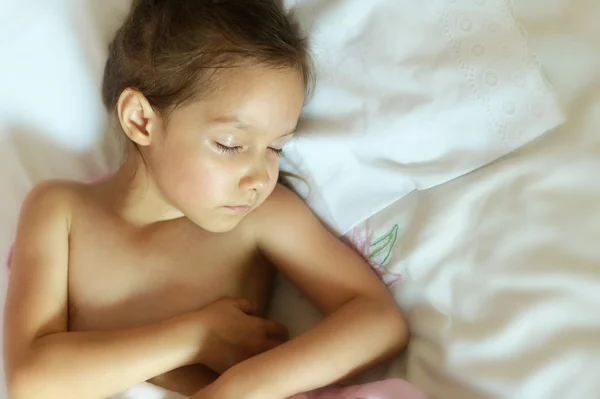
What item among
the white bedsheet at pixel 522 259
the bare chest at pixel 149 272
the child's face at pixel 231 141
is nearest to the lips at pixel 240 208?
the child's face at pixel 231 141

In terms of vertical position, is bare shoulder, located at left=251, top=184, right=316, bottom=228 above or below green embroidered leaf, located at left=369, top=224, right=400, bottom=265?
above

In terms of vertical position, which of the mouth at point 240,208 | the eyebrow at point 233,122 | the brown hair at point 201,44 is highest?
the brown hair at point 201,44

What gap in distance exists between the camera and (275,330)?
1044 millimetres

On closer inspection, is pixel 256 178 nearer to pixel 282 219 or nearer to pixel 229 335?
pixel 282 219

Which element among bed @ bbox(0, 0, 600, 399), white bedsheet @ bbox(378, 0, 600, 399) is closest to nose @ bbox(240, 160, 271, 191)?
bed @ bbox(0, 0, 600, 399)

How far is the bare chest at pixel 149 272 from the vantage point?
1.02 m

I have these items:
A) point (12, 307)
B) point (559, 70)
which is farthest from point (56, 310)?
point (559, 70)

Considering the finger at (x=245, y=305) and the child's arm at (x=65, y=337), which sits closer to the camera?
the child's arm at (x=65, y=337)

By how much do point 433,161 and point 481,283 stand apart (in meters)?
0.18

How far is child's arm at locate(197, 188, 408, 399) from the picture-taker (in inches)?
35.5

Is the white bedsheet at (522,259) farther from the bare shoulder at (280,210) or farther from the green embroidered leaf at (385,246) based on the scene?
the bare shoulder at (280,210)

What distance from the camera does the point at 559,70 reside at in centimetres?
91

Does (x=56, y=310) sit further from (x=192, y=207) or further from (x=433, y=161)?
(x=433, y=161)

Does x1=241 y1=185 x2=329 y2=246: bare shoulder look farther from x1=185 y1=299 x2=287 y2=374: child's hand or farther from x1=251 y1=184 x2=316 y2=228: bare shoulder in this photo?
x1=185 y1=299 x2=287 y2=374: child's hand
